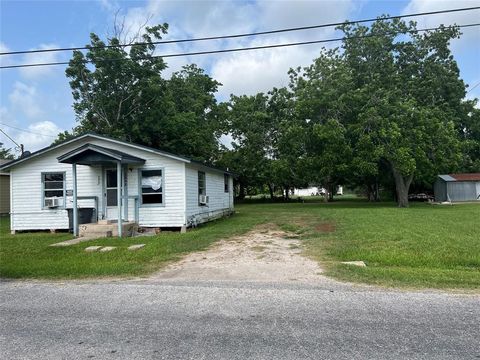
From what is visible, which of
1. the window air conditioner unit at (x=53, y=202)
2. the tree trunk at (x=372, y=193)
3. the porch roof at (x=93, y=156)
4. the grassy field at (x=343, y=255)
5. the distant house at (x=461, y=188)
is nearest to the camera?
the grassy field at (x=343, y=255)

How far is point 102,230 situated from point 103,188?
203cm

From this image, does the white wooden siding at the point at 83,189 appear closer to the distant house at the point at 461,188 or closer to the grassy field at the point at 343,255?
the grassy field at the point at 343,255

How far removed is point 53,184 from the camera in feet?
47.0

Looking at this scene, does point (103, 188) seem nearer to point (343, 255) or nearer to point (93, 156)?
point (93, 156)

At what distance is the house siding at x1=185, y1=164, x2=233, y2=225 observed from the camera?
545 inches

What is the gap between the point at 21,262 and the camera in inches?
325

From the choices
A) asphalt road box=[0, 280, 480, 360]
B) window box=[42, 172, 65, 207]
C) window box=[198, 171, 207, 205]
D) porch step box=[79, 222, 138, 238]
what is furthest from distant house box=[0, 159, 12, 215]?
asphalt road box=[0, 280, 480, 360]

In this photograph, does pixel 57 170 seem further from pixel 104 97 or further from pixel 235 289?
pixel 104 97

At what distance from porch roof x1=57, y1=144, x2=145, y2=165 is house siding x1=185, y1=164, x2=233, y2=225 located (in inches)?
85.9

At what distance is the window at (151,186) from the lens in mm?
13500

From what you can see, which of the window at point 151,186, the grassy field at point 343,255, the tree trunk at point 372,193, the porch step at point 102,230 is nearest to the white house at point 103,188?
the window at point 151,186

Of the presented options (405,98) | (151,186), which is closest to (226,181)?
(151,186)

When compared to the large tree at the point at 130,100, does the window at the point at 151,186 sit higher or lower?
lower

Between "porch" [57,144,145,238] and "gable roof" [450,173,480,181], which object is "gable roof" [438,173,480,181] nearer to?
"gable roof" [450,173,480,181]
